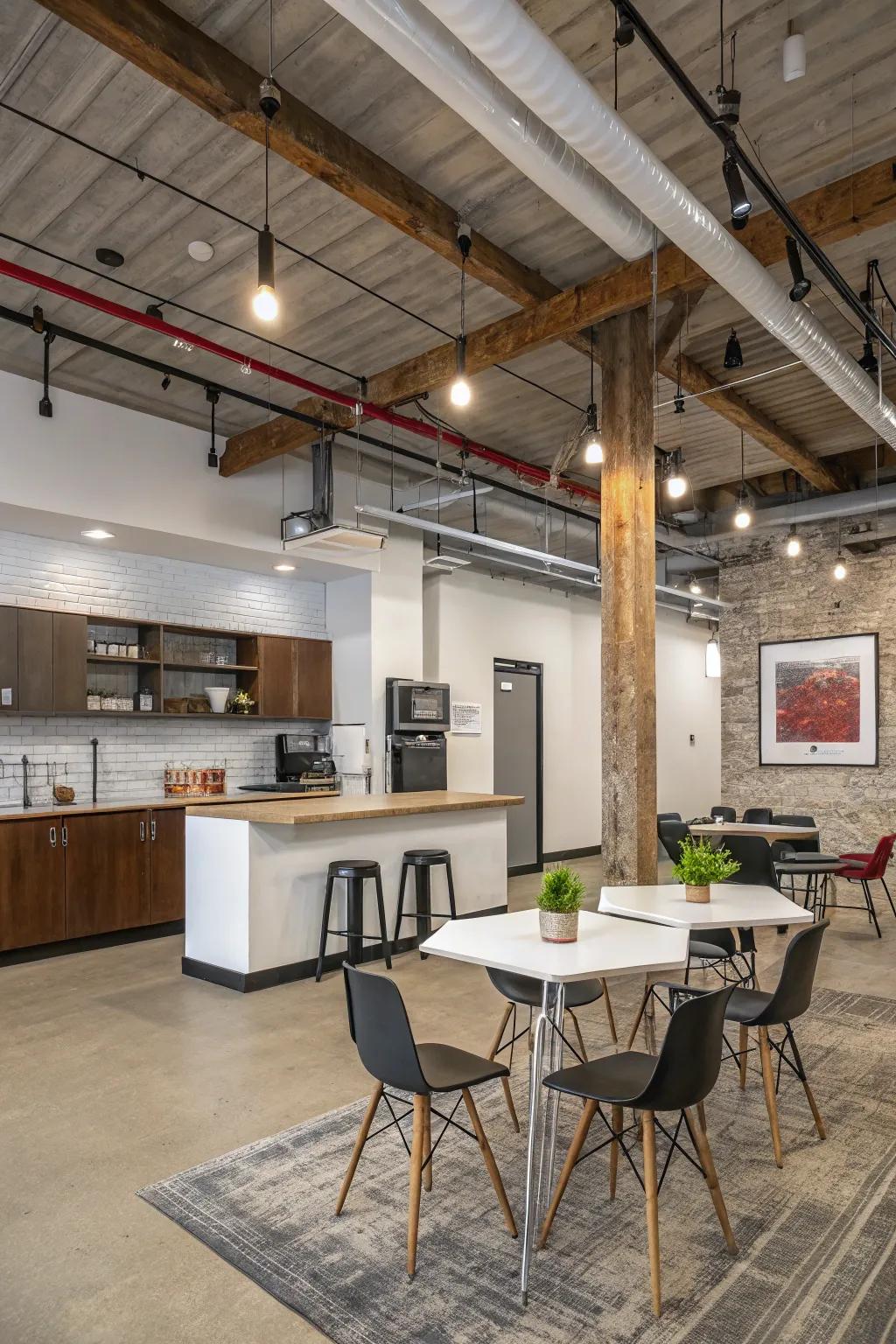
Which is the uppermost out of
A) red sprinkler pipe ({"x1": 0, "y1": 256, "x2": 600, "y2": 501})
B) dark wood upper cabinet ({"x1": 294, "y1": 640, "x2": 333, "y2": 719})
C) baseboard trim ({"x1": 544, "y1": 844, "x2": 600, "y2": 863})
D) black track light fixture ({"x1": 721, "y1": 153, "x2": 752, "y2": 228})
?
red sprinkler pipe ({"x1": 0, "y1": 256, "x2": 600, "y2": 501})

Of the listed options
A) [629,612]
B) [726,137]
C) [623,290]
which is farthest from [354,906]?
[726,137]

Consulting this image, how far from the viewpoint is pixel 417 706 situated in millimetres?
8094

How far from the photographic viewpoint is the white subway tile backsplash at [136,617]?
6512 millimetres

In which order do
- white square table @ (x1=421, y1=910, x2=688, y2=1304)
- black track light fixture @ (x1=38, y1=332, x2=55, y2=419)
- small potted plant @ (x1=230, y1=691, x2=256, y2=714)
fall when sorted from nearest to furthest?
white square table @ (x1=421, y1=910, x2=688, y2=1304) < black track light fixture @ (x1=38, y1=332, x2=55, y2=419) < small potted plant @ (x1=230, y1=691, x2=256, y2=714)

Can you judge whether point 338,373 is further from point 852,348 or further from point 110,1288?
point 110,1288

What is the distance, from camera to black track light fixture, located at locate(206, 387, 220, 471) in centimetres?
615

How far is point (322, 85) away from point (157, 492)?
3.63 m

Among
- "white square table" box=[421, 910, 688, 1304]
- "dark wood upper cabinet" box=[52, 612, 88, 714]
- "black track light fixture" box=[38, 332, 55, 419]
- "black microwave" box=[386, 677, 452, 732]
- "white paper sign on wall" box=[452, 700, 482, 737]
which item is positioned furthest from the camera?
"white paper sign on wall" box=[452, 700, 482, 737]

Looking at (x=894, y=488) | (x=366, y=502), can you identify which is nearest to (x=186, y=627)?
(x=366, y=502)

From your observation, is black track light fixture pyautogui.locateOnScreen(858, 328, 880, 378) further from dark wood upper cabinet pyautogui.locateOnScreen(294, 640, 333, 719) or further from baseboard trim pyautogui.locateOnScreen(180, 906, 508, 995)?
dark wood upper cabinet pyautogui.locateOnScreen(294, 640, 333, 719)

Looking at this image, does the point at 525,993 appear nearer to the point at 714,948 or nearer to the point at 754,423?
the point at 714,948

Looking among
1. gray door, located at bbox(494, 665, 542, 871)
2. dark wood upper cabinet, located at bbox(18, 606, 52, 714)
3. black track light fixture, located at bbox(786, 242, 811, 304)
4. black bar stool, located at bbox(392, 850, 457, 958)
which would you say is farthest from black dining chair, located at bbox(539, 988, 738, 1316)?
gray door, located at bbox(494, 665, 542, 871)

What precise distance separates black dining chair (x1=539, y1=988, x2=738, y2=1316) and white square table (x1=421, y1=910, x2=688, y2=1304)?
13cm

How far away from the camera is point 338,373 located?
20.2ft
